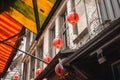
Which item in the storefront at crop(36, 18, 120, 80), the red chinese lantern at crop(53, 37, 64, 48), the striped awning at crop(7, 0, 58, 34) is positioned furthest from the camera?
the red chinese lantern at crop(53, 37, 64, 48)

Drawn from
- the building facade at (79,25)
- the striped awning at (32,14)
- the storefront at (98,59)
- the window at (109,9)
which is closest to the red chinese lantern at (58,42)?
the building facade at (79,25)

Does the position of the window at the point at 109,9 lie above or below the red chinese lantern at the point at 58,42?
above

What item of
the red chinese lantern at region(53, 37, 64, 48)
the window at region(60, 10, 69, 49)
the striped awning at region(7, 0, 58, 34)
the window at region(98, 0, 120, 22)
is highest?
the window at region(98, 0, 120, 22)

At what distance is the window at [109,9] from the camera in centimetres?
754

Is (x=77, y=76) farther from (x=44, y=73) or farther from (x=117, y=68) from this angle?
(x=44, y=73)

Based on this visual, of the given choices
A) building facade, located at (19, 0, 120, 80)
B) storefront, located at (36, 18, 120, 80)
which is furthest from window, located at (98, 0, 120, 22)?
storefront, located at (36, 18, 120, 80)

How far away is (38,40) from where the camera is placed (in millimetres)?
16266

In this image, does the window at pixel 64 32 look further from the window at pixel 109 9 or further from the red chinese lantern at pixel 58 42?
the window at pixel 109 9

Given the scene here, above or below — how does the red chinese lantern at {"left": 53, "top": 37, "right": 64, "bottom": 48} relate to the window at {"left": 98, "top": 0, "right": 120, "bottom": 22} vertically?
below

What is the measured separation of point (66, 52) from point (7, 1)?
367cm

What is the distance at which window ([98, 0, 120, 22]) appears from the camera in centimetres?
754

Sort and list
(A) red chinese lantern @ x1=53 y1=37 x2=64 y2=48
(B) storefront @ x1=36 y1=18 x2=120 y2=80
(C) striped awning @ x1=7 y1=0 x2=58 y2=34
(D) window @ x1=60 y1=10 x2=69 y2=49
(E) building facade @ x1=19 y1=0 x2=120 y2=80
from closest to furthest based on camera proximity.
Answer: (B) storefront @ x1=36 y1=18 x2=120 y2=80
(E) building facade @ x1=19 y1=0 x2=120 y2=80
(C) striped awning @ x1=7 y1=0 x2=58 y2=34
(A) red chinese lantern @ x1=53 y1=37 x2=64 y2=48
(D) window @ x1=60 y1=10 x2=69 y2=49

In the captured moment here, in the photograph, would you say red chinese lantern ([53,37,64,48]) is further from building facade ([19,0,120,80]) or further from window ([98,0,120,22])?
window ([98,0,120,22])

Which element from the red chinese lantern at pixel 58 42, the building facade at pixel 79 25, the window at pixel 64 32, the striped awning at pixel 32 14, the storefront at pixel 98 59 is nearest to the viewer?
the storefront at pixel 98 59
